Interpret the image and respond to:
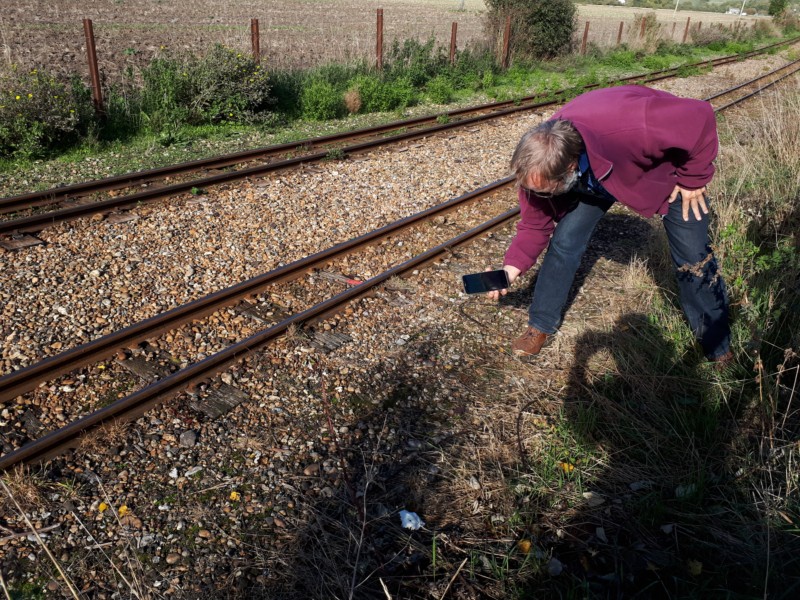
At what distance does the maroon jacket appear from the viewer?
3307 mm

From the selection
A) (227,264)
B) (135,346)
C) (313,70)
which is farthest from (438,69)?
(135,346)

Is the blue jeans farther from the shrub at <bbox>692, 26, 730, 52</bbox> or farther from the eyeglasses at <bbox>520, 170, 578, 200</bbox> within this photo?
the shrub at <bbox>692, 26, 730, 52</bbox>

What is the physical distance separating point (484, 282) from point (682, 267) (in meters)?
1.24

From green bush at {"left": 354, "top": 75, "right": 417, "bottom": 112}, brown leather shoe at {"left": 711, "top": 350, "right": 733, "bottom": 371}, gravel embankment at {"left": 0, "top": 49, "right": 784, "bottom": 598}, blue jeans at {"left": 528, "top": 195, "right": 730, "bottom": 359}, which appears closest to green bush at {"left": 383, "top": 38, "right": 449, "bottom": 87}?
green bush at {"left": 354, "top": 75, "right": 417, "bottom": 112}

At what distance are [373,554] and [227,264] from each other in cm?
361

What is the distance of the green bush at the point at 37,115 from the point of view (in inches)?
344

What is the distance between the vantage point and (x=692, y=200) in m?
3.70

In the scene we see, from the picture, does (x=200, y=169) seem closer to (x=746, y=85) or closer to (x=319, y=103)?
(x=319, y=103)

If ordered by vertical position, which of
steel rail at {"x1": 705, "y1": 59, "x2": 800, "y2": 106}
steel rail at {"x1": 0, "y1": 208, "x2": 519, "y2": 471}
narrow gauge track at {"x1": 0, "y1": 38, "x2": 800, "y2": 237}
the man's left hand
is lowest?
steel rail at {"x1": 0, "y1": 208, "x2": 519, "y2": 471}

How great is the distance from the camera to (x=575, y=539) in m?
3.05

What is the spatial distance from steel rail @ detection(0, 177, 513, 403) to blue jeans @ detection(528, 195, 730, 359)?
2.32m

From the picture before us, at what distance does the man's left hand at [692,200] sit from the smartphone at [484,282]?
1.09 m

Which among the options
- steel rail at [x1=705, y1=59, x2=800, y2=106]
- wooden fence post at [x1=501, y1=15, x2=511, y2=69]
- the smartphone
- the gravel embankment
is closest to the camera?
the gravel embankment

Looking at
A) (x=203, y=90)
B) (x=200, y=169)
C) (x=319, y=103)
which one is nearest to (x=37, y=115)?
(x=200, y=169)
